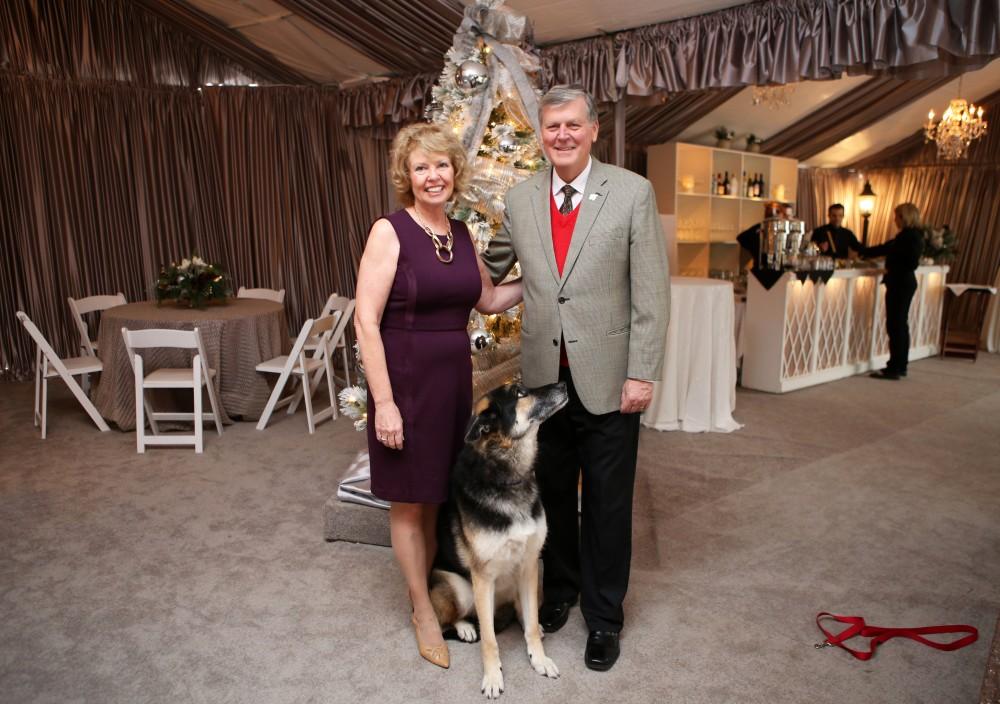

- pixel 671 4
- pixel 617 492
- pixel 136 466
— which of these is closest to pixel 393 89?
pixel 671 4

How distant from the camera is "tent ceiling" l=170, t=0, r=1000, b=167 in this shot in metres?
4.81

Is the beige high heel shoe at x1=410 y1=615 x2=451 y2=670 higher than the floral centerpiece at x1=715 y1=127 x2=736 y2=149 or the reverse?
the reverse

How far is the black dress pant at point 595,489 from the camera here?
2.10 meters

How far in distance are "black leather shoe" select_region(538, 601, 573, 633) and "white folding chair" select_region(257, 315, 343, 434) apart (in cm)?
256

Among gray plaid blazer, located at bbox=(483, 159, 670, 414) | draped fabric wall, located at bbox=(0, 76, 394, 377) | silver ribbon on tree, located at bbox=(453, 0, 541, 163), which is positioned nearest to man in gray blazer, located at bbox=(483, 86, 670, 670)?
gray plaid blazer, located at bbox=(483, 159, 670, 414)

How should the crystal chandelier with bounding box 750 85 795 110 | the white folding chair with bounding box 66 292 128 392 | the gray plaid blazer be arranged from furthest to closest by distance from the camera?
the crystal chandelier with bounding box 750 85 795 110 < the white folding chair with bounding box 66 292 128 392 < the gray plaid blazer

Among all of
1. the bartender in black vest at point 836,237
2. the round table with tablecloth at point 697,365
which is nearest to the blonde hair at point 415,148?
the round table with tablecloth at point 697,365

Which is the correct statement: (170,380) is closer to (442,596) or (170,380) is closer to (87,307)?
(87,307)

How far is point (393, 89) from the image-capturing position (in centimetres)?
Answer: 631

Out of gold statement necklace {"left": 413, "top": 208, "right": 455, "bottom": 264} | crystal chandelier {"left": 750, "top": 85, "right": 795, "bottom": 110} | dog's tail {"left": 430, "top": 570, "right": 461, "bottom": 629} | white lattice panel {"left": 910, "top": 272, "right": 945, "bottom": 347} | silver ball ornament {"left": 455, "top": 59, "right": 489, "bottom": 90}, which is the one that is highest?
crystal chandelier {"left": 750, "top": 85, "right": 795, "bottom": 110}

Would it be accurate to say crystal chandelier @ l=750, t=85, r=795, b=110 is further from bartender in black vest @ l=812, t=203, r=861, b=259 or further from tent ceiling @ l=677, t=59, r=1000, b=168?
bartender in black vest @ l=812, t=203, r=861, b=259

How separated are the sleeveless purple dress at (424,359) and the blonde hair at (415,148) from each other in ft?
0.32

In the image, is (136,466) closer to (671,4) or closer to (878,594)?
(878,594)

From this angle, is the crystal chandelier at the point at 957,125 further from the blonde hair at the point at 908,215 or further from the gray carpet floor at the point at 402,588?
the gray carpet floor at the point at 402,588
